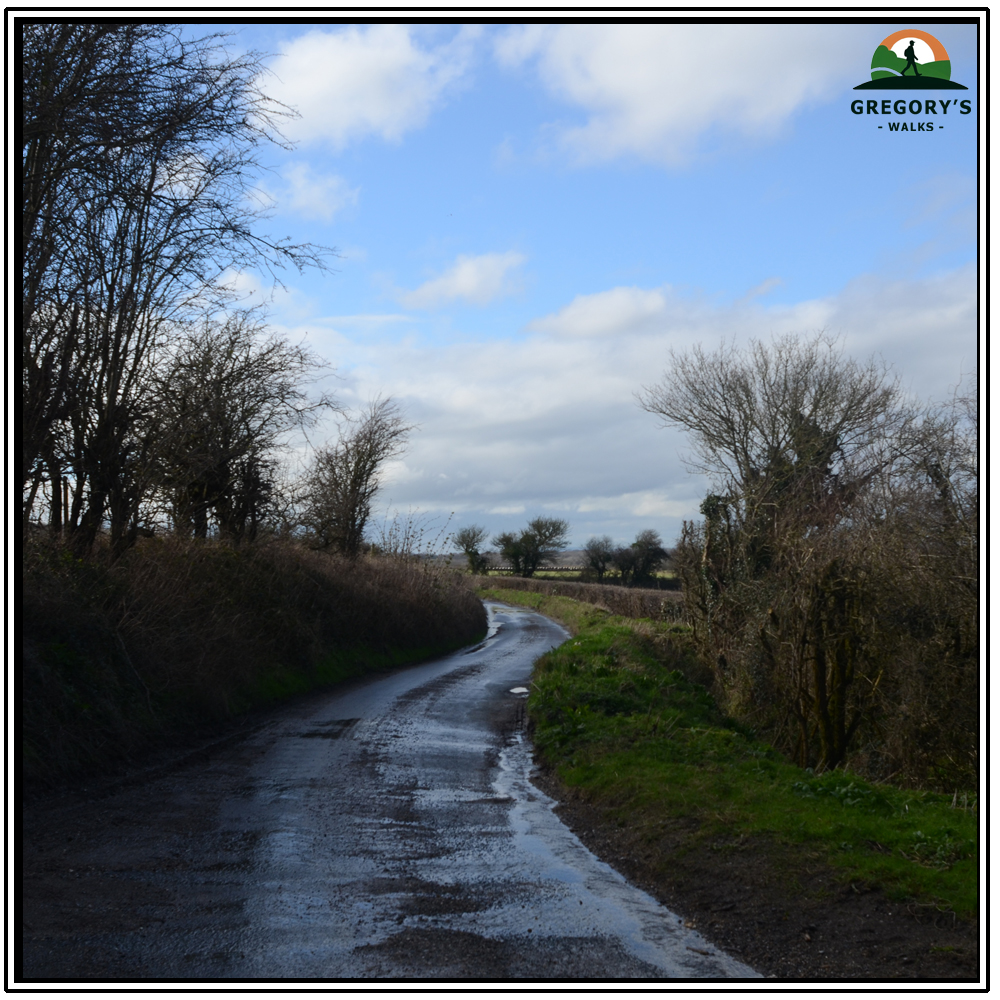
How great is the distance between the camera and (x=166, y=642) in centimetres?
1316

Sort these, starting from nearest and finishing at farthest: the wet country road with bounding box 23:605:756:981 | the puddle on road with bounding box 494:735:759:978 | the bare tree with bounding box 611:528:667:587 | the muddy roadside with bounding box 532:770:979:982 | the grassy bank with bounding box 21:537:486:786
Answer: the wet country road with bounding box 23:605:756:981
the muddy roadside with bounding box 532:770:979:982
the puddle on road with bounding box 494:735:759:978
the grassy bank with bounding box 21:537:486:786
the bare tree with bounding box 611:528:667:587

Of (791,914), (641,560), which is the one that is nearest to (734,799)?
(791,914)

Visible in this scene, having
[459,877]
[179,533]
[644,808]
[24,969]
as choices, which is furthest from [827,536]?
[179,533]

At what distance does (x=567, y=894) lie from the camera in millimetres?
6328

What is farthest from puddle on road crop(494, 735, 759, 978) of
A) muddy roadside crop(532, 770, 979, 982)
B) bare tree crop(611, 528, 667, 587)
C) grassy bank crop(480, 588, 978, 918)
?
bare tree crop(611, 528, 667, 587)

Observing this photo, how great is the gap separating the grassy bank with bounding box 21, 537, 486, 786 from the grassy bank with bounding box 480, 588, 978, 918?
18.5ft

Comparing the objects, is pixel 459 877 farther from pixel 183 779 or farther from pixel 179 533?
pixel 179 533

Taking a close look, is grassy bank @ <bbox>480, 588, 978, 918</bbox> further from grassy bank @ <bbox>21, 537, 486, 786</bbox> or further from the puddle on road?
grassy bank @ <bbox>21, 537, 486, 786</bbox>

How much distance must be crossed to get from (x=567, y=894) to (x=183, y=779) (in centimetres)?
541

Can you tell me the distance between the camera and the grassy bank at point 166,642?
988 centimetres

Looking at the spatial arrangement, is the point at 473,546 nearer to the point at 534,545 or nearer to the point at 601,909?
the point at 534,545

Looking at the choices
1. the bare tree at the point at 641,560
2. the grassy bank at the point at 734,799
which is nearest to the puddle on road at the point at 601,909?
the grassy bank at the point at 734,799

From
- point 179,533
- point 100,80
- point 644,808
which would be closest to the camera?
point 644,808

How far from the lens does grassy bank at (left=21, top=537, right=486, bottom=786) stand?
9.88 meters
